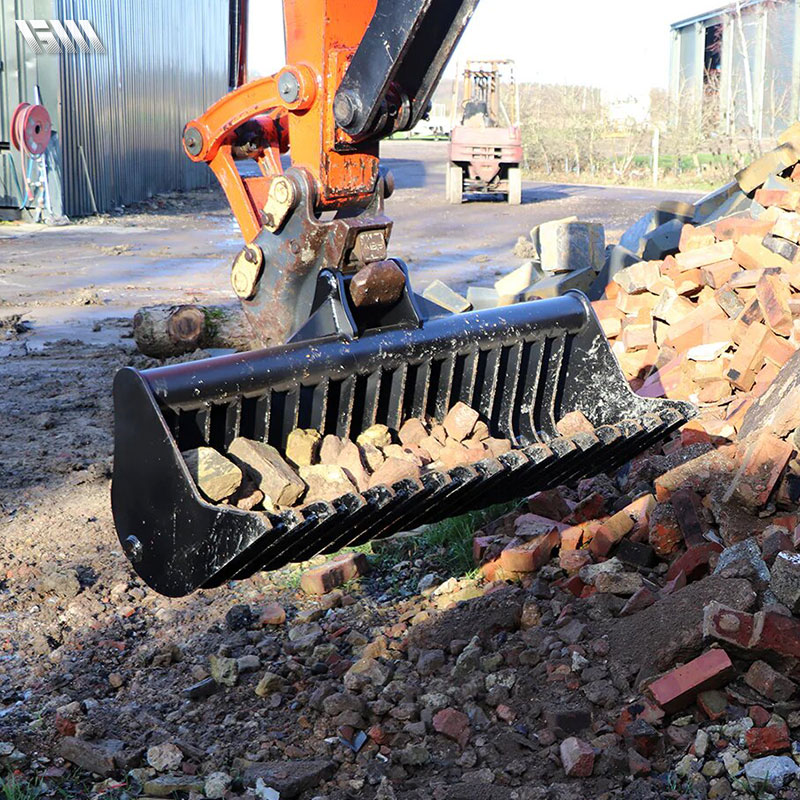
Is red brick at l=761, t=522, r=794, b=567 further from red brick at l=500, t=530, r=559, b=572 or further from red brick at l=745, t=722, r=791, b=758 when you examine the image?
red brick at l=500, t=530, r=559, b=572

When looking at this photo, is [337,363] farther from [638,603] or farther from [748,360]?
[748,360]

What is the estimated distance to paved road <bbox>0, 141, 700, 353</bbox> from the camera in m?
10.4

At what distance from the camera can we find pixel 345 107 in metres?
3.46

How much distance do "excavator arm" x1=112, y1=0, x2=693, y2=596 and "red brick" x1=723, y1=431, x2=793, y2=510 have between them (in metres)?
0.31

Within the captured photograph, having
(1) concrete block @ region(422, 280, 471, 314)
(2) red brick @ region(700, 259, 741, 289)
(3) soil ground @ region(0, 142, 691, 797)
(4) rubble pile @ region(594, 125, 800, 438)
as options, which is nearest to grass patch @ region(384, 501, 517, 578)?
(3) soil ground @ region(0, 142, 691, 797)

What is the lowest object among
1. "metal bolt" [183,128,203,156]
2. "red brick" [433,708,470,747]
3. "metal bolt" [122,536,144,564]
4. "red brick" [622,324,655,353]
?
"red brick" [433,708,470,747]

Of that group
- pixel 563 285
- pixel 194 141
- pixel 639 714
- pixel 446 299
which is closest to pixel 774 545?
pixel 639 714

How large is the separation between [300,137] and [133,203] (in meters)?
18.0

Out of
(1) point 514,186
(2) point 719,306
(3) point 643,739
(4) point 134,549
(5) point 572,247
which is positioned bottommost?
(3) point 643,739

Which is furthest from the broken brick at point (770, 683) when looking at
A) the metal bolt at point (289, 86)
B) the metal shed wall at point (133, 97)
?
the metal shed wall at point (133, 97)

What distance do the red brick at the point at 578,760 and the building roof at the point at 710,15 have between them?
29.1 m

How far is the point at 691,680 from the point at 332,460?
1.27 metres

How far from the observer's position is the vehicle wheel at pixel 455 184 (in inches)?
829

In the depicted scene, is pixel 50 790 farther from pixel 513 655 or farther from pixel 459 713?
pixel 513 655
